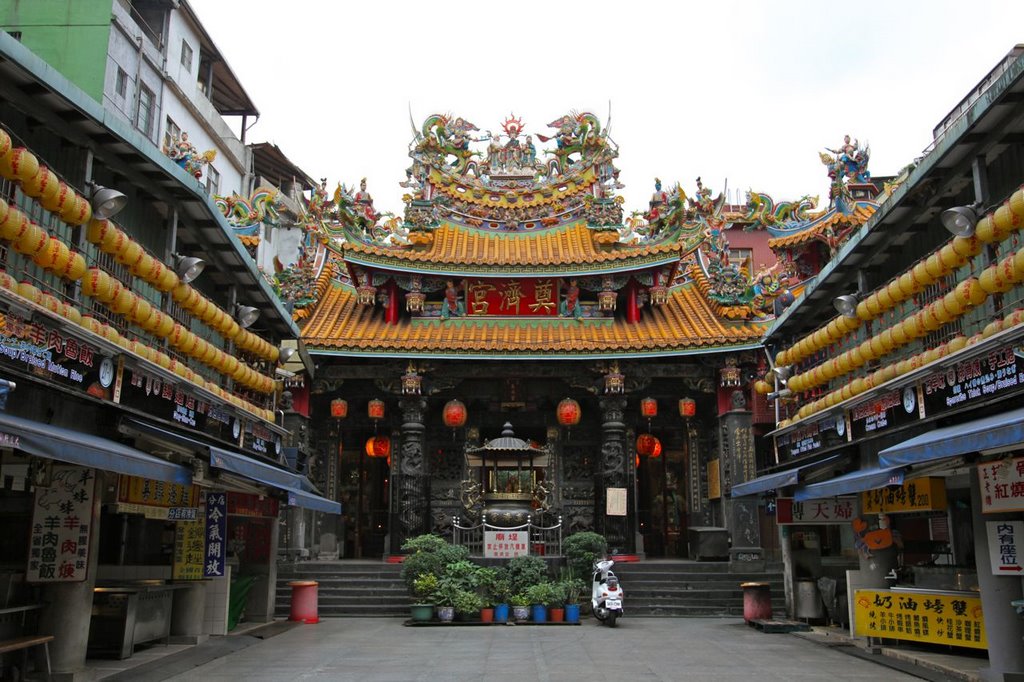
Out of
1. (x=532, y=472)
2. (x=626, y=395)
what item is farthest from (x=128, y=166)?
(x=626, y=395)

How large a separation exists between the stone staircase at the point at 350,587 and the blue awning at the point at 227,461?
3.94 metres

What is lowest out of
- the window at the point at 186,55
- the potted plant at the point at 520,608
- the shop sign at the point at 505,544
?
the potted plant at the point at 520,608

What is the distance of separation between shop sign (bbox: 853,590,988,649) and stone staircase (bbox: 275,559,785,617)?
17.1 ft

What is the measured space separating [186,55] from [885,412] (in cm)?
2705

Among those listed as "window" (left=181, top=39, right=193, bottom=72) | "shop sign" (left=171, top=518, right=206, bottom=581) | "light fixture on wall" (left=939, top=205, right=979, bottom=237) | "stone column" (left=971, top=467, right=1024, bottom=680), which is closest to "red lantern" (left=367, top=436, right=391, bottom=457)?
"shop sign" (left=171, top=518, right=206, bottom=581)

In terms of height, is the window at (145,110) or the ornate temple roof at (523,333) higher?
the window at (145,110)

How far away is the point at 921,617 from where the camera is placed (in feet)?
38.3

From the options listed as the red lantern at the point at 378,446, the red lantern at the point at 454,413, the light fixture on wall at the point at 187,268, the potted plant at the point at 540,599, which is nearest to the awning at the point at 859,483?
the potted plant at the point at 540,599

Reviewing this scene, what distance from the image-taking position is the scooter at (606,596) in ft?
51.1

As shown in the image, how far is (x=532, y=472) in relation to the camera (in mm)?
19406

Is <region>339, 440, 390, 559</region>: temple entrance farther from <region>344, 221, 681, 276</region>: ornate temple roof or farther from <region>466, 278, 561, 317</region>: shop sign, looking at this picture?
<region>344, 221, 681, 276</region>: ornate temple roof

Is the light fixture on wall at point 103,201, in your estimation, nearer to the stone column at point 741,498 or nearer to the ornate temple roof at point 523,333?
the ornate temple roof at point 523,333

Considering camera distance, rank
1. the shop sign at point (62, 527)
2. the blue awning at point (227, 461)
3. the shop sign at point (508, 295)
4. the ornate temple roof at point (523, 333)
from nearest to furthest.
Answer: the shop sign at point (62, 527)
the blue awning at point (227, 461)
the ornate temple roof at point (523, 333)
the shop sign at point (508, 295)

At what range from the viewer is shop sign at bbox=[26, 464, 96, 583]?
935 centimetres
